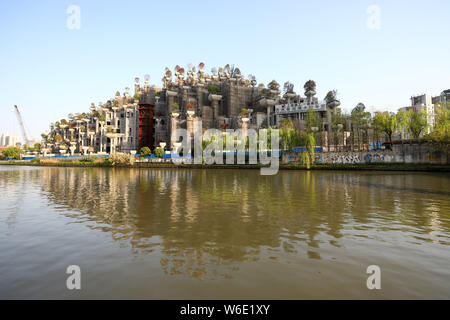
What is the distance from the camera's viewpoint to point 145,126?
102 metres

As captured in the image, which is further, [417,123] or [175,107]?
[175,107]

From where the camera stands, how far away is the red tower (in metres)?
101

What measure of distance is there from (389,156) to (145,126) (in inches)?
3349

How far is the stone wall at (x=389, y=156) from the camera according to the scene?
4728 centimetres

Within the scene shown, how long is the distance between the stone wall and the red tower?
61688mm

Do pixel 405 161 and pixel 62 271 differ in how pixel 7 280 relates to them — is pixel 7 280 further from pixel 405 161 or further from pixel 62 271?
pixel 405 161

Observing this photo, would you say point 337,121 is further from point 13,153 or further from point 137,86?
point 13,153

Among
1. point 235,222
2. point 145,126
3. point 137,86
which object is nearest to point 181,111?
point 145,126

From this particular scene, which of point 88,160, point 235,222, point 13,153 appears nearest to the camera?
point 235,222
